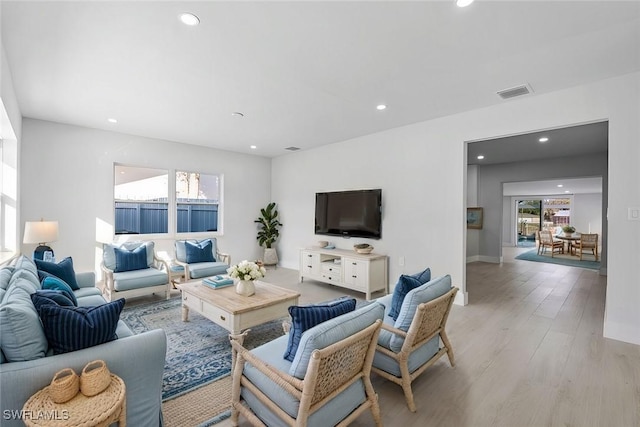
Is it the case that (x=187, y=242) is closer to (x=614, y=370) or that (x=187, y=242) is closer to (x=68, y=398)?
(x=68, y=398)

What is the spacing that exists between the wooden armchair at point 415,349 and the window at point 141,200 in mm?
5093

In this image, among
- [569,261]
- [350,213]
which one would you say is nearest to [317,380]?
[350,213]

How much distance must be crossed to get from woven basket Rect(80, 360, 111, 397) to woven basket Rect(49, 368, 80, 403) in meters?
0.03

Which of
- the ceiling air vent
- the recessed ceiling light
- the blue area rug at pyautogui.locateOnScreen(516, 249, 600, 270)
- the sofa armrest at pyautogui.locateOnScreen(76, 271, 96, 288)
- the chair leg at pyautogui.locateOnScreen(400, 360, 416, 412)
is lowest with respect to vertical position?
the blue area rug at pyautogui.locateOnScreen(516, 249, 600, 270)

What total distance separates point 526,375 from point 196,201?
600cm

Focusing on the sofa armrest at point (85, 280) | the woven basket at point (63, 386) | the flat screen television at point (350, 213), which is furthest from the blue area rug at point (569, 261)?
the sofa armrest at point (85, 280)

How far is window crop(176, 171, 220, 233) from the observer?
5996mm

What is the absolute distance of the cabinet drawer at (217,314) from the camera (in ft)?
8.86

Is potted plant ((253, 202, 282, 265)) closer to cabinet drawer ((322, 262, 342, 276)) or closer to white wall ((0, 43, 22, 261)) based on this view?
cabinet drawer ((322, 262, 342, 276))

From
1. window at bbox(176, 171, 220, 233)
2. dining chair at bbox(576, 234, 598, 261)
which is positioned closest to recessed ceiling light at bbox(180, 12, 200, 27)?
window at bbox(176, 171, 220, 233)

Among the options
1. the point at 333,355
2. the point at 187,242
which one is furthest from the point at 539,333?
the point at 187,242

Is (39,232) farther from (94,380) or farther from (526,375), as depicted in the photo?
(526,375)

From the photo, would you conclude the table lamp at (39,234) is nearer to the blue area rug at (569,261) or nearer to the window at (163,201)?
the window at (163,201)

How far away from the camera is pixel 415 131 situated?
461 cm
